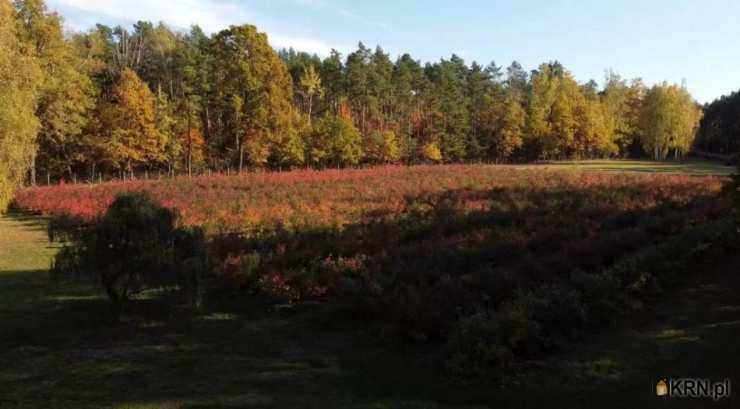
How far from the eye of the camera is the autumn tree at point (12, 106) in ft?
59.8

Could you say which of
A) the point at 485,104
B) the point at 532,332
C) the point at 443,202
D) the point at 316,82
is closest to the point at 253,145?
the point at 316,82

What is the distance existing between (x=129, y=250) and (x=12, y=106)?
43.7ft

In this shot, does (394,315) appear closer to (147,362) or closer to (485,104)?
(147,362)

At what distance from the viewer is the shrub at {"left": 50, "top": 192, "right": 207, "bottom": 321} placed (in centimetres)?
912

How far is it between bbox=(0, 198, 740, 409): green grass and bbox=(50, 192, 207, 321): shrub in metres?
1.01

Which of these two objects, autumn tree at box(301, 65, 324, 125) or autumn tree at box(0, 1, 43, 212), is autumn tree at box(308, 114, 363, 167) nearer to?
autumn tree at box(301, 65, 324, 125)

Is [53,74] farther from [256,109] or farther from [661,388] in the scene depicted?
[661,388]

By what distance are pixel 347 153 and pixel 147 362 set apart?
50.2 meters

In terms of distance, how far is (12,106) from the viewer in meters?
18.3

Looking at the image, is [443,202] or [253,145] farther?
[253,145]

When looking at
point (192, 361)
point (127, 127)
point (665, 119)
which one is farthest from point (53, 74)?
point (665, 119)

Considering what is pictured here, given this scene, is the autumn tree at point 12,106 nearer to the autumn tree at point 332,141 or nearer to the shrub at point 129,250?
the shrub at point 129,250

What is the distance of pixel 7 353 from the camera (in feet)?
27.0

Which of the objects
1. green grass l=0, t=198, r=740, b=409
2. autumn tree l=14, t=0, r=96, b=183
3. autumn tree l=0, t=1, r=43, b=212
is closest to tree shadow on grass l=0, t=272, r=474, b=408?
green grass l=0, t=198, r=740, b=409
